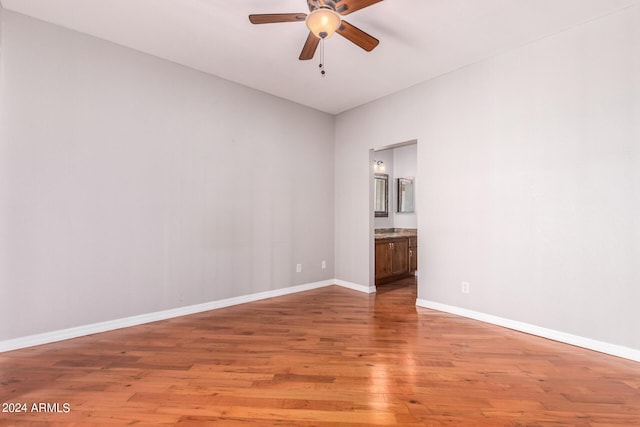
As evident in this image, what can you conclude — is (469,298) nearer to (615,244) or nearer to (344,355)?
(615,244)

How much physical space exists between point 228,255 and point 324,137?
8.34ft

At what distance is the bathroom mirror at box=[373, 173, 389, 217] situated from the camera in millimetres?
5871

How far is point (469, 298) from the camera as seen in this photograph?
330cm

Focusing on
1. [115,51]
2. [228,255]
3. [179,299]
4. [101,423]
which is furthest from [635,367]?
[115,51]

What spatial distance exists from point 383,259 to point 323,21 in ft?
11.8

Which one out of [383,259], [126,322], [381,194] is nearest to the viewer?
[126,322]

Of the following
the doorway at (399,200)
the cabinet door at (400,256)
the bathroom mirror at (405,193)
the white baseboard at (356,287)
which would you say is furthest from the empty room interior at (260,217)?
the bathroom mirror at (405,193)

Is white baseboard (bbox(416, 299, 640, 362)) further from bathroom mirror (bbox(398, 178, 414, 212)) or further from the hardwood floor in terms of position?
bathroom mirror (bbox(398, 178, 414, 212))

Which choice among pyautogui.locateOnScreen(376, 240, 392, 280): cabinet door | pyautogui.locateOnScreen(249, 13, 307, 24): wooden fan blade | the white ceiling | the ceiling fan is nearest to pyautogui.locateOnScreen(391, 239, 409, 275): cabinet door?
pyautogui.locateOnScreen(376, 240, 392, 280): cabinet door

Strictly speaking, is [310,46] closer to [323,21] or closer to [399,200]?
[323,21]

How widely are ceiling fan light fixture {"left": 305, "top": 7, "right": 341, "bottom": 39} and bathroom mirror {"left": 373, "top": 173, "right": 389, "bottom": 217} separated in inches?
157

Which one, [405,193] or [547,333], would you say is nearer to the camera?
[547,333]

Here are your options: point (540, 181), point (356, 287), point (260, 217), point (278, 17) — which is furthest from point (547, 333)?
point (278, 17)

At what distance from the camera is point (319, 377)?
2021mm
